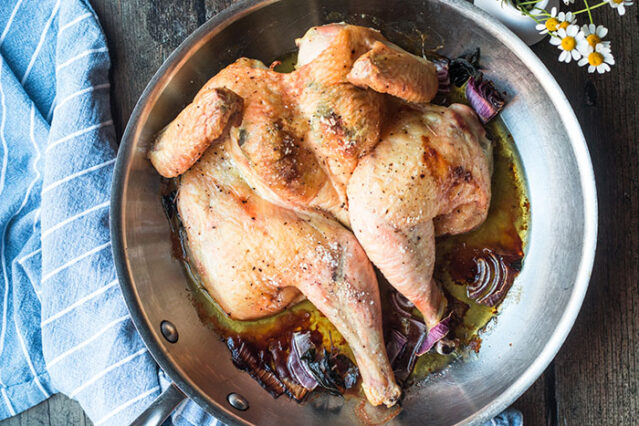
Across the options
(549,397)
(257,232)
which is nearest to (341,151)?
(257,232)

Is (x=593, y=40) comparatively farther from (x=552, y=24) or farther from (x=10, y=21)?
(x=10, y=21)

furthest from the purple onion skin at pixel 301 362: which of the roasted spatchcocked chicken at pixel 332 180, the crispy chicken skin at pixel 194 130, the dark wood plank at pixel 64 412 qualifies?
the dark wood plank at pixel 64 412

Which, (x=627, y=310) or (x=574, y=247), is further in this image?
(x=627, y=310)

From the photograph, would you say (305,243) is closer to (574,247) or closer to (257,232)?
(257,232)

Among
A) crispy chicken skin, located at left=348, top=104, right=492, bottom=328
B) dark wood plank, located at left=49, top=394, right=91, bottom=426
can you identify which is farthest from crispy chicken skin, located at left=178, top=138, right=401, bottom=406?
dark wood plank, located at left=49, top=394, right=91, bottom=426

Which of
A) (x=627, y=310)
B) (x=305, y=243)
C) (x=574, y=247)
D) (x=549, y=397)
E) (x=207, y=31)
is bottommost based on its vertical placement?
(x=549, y=397)

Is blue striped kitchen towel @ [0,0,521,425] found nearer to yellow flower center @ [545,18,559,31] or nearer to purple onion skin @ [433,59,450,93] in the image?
purple onion skin @ [433,59,450,93]

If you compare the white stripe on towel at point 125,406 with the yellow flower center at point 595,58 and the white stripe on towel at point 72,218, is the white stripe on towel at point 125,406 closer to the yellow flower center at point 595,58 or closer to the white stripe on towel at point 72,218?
the white stripe on towel at point 72,218
